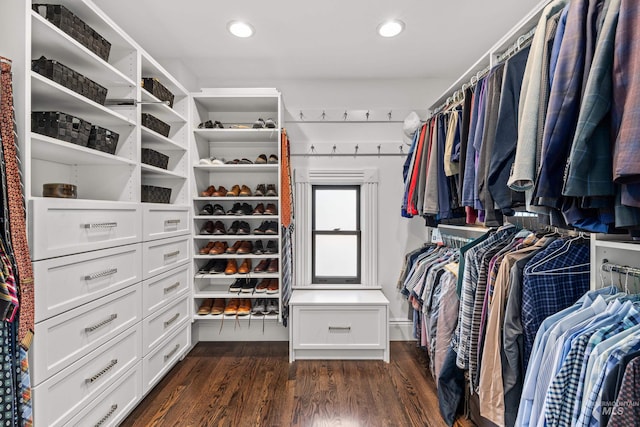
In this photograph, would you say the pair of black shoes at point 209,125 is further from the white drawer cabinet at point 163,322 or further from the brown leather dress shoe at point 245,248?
the white drawer cabinet at point 163,322

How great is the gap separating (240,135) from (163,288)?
1.33 m

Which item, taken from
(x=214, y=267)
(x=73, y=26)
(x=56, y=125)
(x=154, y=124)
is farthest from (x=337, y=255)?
(x=73, y=26)

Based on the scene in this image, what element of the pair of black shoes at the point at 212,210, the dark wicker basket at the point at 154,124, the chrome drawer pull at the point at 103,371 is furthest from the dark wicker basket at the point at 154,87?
the chrome drawer pull at the point at 103,371

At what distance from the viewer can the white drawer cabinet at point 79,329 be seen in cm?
125

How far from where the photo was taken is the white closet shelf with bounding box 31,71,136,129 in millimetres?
1377

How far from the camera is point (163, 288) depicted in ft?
7.15

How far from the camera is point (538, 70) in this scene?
3.63ft

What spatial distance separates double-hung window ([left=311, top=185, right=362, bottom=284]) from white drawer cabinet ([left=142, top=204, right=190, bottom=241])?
115 cm

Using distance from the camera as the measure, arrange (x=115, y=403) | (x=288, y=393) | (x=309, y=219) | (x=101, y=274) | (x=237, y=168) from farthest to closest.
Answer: (x=309, y=219), (x=237, y=168), (x=288, y=393), (x=115, y=403), (x=101, y=274)

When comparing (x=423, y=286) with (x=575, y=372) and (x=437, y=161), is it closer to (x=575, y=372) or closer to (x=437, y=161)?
(x=437, y=161)

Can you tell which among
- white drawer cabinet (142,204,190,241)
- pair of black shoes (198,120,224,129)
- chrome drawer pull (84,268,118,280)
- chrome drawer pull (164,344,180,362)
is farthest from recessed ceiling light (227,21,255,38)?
A: chrome drawer pull (164,344,180,362)

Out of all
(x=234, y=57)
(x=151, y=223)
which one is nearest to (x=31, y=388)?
(x=151, y=223)

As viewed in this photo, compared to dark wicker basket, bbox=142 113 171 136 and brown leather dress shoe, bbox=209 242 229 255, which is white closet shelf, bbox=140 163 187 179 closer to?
dark wicker basket, bbox=142 113 171 136

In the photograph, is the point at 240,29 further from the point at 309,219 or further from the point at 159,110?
the point at 309,219
